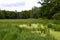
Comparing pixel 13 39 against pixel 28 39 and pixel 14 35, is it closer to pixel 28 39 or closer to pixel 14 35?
pixel 14 35

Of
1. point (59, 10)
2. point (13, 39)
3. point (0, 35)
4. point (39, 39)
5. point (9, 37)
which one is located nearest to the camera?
point (39, 39)

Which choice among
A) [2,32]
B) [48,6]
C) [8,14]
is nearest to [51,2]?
[48,6]

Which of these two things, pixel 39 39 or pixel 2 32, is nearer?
pixel 39 39

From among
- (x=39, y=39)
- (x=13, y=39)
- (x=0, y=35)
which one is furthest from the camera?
(x=0, y=35)

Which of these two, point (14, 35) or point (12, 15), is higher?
point (14, 35)

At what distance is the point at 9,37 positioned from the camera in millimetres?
9836

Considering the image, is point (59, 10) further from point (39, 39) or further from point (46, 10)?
point (39, 39)

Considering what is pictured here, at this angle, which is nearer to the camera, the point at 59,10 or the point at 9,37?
the point at 9,37

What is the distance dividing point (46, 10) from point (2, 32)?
22.7 meters

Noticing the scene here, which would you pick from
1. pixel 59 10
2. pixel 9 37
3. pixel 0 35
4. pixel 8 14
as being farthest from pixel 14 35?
pixel 8 14

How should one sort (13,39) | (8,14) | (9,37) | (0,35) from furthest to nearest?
(8,14) < (0,35) < (9,37) < (13,39)

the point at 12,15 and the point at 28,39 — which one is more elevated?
the point at 28,39

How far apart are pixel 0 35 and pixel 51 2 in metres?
24.6

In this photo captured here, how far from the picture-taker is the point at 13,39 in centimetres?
923
